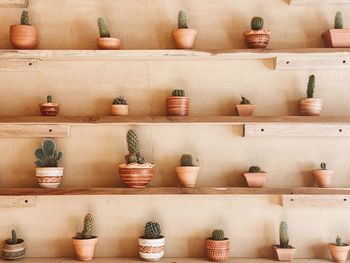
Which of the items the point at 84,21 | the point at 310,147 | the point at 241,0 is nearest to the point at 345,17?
the point at 241,0

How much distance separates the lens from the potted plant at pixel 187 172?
8.95 feet

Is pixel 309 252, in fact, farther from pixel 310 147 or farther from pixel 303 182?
pixel 310 147

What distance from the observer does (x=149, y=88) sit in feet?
9.59

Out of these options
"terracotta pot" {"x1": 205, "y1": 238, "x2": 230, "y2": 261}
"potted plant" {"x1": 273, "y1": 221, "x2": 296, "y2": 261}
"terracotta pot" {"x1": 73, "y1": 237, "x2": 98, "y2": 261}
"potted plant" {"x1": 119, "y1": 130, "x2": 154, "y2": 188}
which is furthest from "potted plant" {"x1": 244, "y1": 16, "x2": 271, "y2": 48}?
"terracotta pot" {"x1": 73, "y1": 237, "x2": 98, "y2": 261}

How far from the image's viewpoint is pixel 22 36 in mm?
2746

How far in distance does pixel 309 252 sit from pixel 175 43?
57.8 inches

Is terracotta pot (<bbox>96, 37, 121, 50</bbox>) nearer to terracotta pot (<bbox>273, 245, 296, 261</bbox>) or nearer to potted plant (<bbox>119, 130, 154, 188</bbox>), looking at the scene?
potted plant (<bbox>119, 130, 154, 188</bbox>)

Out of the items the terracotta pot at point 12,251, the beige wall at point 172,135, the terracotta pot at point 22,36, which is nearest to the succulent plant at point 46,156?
the beige wall at point 172,135

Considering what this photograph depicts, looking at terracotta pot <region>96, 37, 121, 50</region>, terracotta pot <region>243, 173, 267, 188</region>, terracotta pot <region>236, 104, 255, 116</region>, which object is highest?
terracotta pot <region>96, 37, 121, 50</region>

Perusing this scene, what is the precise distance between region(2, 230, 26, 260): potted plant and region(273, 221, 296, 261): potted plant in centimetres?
145

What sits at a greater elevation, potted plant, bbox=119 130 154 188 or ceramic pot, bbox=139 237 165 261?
potted plant, bbox=119 130 154 188

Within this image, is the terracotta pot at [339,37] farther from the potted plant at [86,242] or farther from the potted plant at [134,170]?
the potted plant at [86,242]

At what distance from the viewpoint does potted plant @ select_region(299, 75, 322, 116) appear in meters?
2.77

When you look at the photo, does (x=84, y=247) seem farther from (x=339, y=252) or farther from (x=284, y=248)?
(x=339, y=252)
